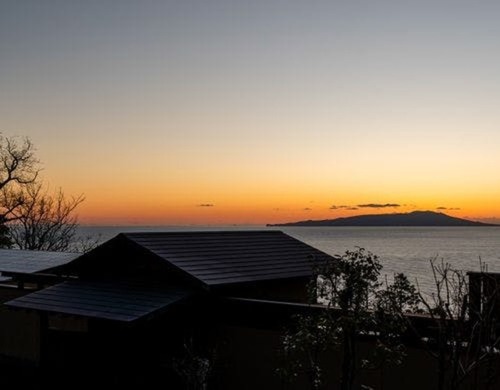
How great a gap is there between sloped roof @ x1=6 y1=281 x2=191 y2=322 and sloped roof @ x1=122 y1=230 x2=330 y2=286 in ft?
2.50

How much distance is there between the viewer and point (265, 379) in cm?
1175

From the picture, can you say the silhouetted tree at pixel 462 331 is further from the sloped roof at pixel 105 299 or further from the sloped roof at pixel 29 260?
the sloped roof at pixel 29 260

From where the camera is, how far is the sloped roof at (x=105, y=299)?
1132 cm

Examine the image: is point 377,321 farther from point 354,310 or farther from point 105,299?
point 105,299

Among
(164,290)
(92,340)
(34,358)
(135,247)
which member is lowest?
(34,358)

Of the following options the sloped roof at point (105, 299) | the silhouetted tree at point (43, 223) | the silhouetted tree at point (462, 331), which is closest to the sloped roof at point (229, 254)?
the sloped roof at point (105, 299)

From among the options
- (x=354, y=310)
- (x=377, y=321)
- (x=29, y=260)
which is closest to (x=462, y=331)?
(x=377, y=321)

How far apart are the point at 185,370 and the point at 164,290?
5.68 feet

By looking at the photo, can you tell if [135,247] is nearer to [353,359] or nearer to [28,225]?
[353,359]

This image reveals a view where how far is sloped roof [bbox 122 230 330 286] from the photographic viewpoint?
42.1ft

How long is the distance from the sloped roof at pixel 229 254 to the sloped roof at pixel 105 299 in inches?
30.0

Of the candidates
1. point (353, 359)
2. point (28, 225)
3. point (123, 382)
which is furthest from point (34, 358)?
point (28, 225)

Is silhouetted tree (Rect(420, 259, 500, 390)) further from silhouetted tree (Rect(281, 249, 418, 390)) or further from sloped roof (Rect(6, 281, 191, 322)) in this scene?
sloped roof (Rect(6, 281, 191, 322))

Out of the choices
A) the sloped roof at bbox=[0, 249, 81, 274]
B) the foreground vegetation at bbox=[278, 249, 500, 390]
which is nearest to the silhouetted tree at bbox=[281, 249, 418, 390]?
the foreground vegetation at bbox=[278, 249, 500, 390]
